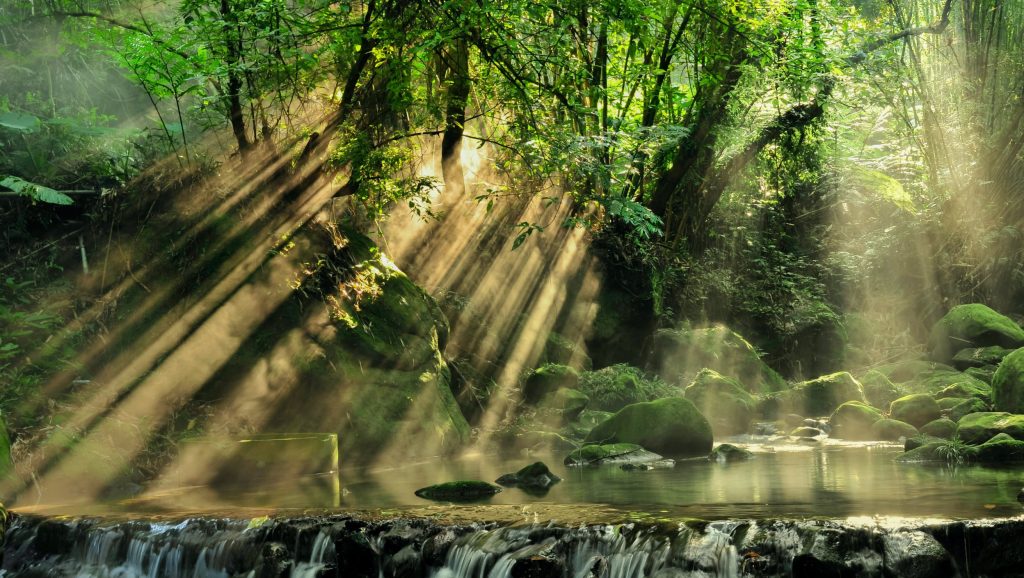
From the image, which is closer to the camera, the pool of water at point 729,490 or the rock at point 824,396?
the pool of water at point 729,490

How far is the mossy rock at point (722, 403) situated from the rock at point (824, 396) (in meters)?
0.94

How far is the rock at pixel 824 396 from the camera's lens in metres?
15.5

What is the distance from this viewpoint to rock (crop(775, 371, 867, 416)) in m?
15.5

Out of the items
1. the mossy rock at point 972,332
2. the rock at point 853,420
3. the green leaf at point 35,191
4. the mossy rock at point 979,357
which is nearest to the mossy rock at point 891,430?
the rock at point 853,420

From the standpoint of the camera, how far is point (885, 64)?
54.6 ft

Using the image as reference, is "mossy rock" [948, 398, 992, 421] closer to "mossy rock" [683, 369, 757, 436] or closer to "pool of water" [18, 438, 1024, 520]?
"pool of water" [18, 438, 1024, 520]

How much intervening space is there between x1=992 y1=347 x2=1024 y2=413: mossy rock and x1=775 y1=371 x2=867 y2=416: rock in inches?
149

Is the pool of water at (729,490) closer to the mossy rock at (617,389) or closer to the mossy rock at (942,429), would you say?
the mossy rock at (942,429)

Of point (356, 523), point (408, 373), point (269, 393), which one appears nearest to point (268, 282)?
point (269, 393)

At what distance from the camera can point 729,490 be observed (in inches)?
314

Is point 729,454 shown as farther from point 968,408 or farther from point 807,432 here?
point 968,408

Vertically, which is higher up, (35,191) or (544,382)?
(35,191)

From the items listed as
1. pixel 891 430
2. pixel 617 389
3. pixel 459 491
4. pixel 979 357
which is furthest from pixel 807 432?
pixel 459 491

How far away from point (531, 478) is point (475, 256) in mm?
8872
